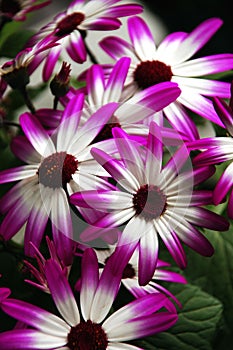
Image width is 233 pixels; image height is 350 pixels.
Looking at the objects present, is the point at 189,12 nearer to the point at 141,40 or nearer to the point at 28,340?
the point at 141,40

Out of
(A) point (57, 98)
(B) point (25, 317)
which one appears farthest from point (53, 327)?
(A) point (57, 98)

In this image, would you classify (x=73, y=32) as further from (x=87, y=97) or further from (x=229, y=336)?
(x=229, y=336)

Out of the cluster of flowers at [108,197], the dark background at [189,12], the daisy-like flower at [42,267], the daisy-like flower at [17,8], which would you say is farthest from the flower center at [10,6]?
the dark background at [189,12]

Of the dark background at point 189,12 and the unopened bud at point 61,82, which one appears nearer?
the unopened bud at point 61,82

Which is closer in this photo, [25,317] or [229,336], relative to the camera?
[25,317]

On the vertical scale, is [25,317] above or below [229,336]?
above

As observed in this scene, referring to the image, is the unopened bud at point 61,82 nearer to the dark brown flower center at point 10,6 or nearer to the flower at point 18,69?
the flower at point 18,69

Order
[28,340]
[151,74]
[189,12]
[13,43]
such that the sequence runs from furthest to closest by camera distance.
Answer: [189,12]
[13,43]
[151,74]
[28,340]

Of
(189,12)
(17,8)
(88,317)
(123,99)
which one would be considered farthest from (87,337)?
(189,12)
